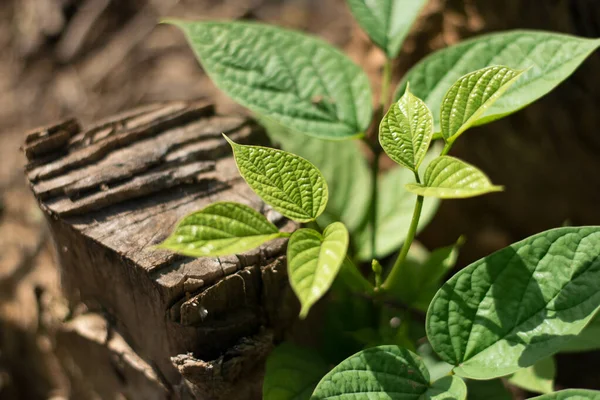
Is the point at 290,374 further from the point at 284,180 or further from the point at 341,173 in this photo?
the point at 341,173

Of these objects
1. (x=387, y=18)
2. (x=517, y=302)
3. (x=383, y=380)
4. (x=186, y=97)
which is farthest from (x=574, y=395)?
(x=186, y=97)

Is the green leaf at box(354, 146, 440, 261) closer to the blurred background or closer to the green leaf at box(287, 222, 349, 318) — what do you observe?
the blurred background

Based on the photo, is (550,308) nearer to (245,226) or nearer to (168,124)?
(245,226)

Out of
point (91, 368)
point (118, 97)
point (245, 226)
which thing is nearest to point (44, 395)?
point (91, 368)

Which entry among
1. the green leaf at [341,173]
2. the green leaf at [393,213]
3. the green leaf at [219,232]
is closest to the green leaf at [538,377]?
the green leaf at [393,213]

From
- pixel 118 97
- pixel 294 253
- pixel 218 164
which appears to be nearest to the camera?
pixel 294 253
